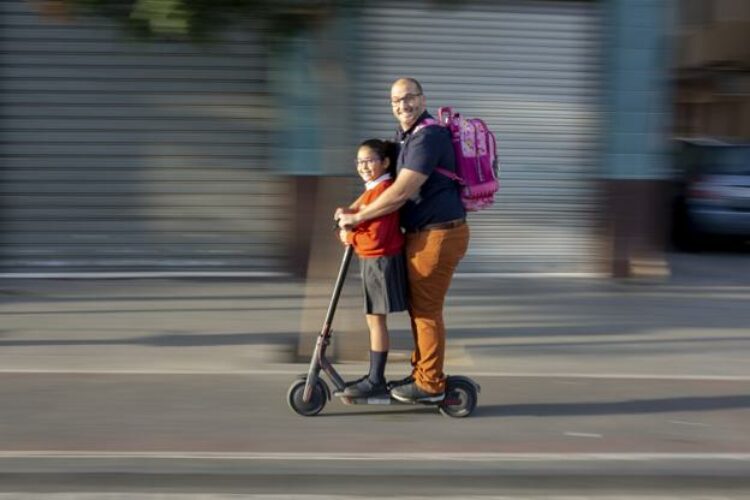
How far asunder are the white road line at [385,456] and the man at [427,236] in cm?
68

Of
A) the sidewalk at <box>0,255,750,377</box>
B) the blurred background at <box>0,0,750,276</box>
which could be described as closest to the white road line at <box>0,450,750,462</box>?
the sidewalk at <box>0,255,750,377</box>

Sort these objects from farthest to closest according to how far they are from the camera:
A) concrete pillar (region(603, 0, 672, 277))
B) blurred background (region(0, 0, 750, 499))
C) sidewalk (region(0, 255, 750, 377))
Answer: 1. concrete pillar (region(603, 0, 672, 277))
2. blurred background (region(0, 0, 750, 499))
3. sidewalk (region(0, 255, 750, 377))

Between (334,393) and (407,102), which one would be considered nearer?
(407,102)

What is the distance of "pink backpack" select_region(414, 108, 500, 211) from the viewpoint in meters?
5.80

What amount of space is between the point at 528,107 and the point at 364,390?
6.17 m

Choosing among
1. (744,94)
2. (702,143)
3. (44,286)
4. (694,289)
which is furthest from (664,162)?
(744,94)

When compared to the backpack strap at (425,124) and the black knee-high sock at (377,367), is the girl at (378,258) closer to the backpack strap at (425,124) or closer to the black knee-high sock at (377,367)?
the black knee-high sock at (377,367)

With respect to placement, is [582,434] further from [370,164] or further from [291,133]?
[291,133]

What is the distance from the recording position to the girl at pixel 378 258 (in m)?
5.71

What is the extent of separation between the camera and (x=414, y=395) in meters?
5.84

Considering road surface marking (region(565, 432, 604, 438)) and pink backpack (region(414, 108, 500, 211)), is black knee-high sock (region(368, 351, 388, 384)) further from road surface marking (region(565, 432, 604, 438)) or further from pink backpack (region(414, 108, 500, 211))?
road surface marking (region(565, 432, 604, 438))

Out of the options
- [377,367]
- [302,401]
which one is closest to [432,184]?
[377,367]

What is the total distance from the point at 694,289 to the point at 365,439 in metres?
6.36

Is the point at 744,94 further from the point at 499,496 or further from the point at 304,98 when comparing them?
the point at 499,496
